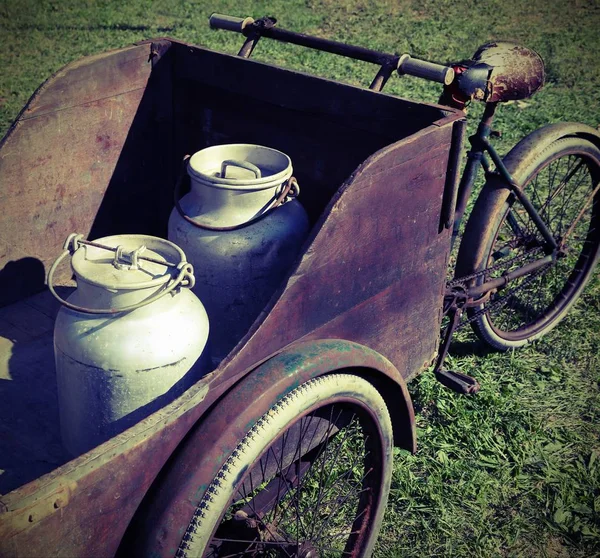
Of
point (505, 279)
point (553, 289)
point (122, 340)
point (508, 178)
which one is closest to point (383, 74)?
point (508, 178)

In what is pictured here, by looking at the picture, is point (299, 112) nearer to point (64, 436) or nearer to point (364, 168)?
point (364, 168)

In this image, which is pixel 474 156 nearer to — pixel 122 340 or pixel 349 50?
pixel 349 50

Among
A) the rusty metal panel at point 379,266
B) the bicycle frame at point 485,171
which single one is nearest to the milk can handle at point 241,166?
the rusty metal panel at point 379,266

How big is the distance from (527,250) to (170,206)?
1672mm

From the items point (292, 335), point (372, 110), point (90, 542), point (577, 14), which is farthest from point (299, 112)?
point (577, 14)

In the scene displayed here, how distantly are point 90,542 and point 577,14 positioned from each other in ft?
31.9

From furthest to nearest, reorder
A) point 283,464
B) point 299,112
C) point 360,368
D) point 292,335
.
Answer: point 299,112, point 283,464, point 360,368, point 292,335

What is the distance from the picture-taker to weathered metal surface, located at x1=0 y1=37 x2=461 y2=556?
1436 millimetres

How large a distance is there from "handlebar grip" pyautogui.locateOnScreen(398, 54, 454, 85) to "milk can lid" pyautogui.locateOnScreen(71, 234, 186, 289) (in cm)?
110

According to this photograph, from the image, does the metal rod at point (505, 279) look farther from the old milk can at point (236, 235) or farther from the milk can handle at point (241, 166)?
the milk can handle at point (241, 166)

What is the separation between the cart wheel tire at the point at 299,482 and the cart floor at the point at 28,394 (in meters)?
0.58

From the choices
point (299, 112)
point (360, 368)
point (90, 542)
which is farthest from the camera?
point (299, 112)

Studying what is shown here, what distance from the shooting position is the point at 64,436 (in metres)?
2.09

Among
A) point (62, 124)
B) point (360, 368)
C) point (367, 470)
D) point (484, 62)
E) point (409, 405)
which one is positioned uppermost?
point (484, 62)
